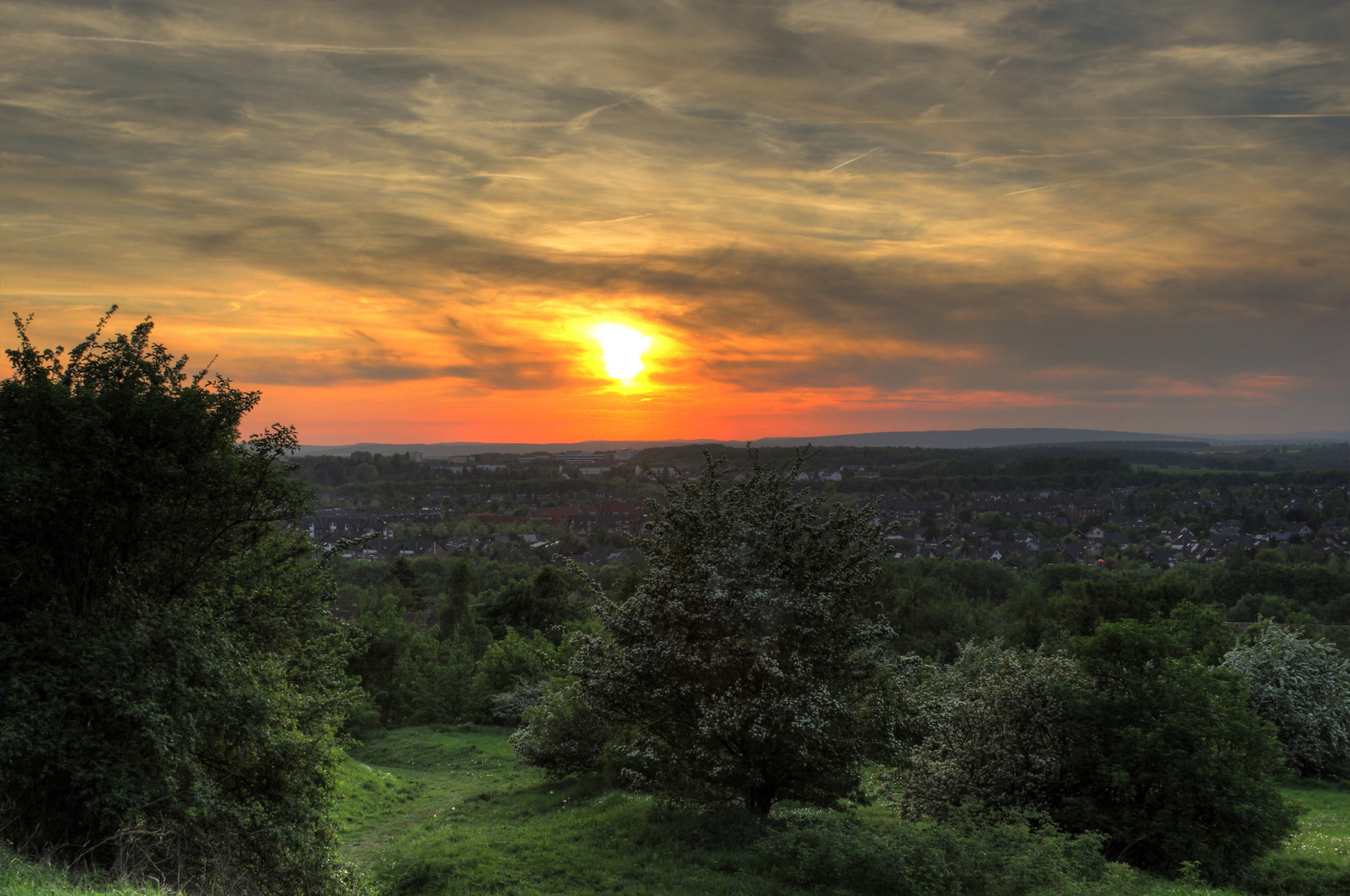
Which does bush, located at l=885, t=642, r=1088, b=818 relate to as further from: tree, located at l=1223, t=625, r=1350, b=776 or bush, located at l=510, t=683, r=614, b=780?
tree, located at l=1223, t=625, r=1350, b=776

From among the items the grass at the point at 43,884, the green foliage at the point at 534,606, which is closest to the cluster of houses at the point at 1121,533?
the green foliage at the point at 534,606

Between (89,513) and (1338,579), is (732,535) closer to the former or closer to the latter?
(89,513)

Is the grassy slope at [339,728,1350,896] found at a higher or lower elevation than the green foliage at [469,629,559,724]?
higher

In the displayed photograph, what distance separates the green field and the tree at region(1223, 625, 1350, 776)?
3773 millimetres

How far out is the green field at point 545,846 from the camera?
1436cm

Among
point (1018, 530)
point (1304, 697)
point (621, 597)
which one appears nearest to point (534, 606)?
point (621, 597)

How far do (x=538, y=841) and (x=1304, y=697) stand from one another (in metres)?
33.4

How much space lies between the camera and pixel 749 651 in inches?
630

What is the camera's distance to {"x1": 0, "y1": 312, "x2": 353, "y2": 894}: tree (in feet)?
35.1

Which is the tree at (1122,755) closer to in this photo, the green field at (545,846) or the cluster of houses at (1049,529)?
the green field at (545,846)

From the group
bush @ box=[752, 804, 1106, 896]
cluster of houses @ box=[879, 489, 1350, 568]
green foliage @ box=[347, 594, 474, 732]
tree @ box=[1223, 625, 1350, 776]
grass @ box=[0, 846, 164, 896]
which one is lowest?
cluster of houses @ box=[879, 489, 1350, 568]

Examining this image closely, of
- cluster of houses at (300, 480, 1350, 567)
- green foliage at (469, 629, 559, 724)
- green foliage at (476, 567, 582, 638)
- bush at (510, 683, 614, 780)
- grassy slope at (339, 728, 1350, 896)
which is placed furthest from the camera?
cluster of houses at (300, 480, 1350, 567)

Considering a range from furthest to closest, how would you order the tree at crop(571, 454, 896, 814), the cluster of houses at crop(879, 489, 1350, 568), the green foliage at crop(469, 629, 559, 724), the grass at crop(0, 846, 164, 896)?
the cluster of houses at crop(879, 489, 1350, 568), the green foliage at crop(469, 629, 559, 724), the tree at crop(571, 454, 896, 814), the grass at crop(0, 846, 164, 896)

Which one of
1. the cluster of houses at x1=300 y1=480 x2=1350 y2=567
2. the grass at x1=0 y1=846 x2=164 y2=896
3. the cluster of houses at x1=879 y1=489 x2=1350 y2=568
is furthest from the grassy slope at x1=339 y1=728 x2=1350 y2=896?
the cluster of houses at x1=300 y1=480 x2=1350 y2=567
